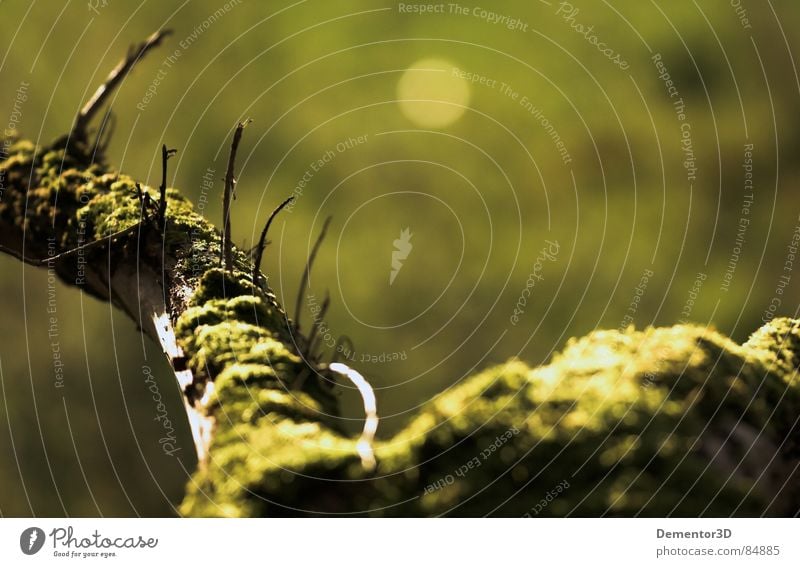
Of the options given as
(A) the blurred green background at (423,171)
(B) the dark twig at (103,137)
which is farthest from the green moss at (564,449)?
(A) the blurred green background at (423,171)

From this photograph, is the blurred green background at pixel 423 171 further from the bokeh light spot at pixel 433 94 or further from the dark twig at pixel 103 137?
the dark twig at pixel 103 137

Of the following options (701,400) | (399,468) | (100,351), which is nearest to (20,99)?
(100,351)

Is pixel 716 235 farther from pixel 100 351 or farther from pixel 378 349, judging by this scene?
pixel 100 351

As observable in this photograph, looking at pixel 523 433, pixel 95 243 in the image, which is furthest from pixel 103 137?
pixel 523 433

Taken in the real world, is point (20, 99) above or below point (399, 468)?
above

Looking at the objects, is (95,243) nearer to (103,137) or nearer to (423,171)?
(103,137)

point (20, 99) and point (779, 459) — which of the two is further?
point (20, 99)
